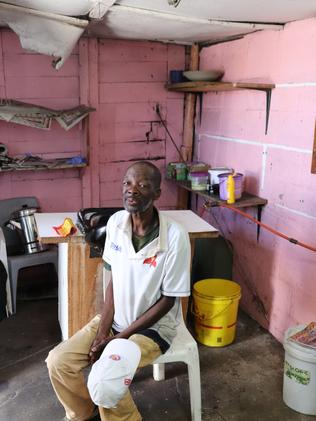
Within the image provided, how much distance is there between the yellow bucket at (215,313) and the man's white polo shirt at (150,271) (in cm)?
82

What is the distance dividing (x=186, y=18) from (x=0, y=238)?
6.45 feet

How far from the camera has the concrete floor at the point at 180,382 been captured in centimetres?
246

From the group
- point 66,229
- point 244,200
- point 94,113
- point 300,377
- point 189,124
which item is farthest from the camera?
point 189,124

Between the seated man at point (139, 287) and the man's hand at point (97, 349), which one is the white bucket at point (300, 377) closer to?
the seated man at point (139, 287)

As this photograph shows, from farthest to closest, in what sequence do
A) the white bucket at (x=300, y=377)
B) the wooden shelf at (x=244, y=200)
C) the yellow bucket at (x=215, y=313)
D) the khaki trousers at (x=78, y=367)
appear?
the wooden shelf at (x=244, y=200) < the yellow bucket at (x=215, y=313) < the white bucket at (x=300, y=377) < the khaki trousers at (x=78, y=367)

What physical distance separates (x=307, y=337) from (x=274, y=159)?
1266 millimetres

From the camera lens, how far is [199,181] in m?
3.69

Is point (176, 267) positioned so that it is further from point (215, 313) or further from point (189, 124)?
point (189, 124)

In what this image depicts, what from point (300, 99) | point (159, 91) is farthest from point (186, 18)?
point (159, 91)

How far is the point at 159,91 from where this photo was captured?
13.7 feet

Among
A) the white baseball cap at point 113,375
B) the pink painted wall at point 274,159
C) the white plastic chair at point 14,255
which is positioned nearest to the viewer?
the white baseball cap at point 113,375

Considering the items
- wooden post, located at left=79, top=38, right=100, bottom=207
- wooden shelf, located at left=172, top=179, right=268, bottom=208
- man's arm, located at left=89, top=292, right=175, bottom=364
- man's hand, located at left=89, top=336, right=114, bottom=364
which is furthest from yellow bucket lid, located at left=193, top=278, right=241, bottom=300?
wooden post, located at left=79, top=38, right=100, bottom=207

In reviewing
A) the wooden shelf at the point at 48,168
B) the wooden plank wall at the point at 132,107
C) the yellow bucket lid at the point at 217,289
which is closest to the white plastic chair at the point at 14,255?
the wooden shelf at the point at 48,168

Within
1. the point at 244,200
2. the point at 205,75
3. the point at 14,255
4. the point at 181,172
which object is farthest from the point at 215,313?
the point at 205,75
